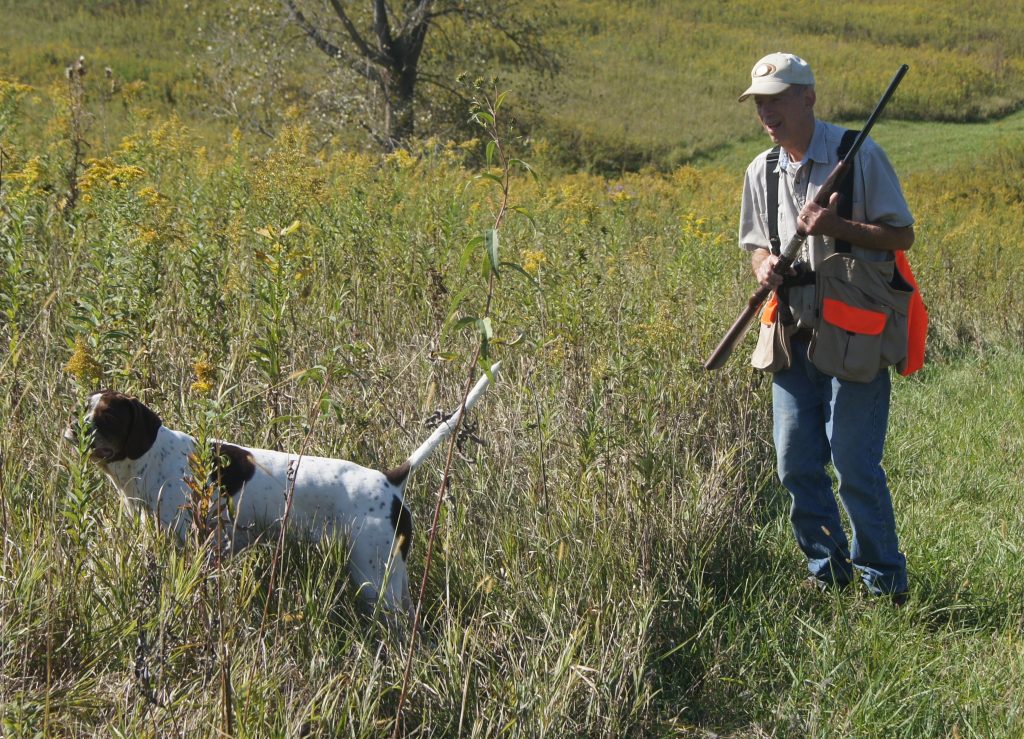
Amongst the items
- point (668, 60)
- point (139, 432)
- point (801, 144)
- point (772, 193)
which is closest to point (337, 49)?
point (772, 193)

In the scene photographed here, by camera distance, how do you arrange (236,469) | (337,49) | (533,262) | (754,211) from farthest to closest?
(337,49) < (533,262) < (754,211) < (236,469)

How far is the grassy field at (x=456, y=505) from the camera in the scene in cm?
254

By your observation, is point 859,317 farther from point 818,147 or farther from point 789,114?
point 789,114

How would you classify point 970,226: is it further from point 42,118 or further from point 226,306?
point 42,118

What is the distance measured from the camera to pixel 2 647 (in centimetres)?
240

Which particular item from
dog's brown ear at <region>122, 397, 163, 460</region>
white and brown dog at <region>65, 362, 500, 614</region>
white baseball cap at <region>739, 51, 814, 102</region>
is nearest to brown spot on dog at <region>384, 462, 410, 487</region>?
white and brown dog at <region>65, 362, 500, 614</region>

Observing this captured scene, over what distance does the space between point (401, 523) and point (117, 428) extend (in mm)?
932

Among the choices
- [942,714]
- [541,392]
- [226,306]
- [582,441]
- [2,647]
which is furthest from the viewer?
[226,306]

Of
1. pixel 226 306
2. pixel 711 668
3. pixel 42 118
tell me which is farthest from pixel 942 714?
pixel 42 118

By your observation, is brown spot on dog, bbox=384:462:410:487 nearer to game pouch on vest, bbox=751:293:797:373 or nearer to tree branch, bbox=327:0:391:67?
game pouch on vest, bbox=751:293:797:373

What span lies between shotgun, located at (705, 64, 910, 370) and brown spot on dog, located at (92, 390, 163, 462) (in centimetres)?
213

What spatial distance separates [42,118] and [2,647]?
10005 millimetres

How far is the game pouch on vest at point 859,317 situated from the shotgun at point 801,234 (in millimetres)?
133

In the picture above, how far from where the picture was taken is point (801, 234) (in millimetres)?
3291
